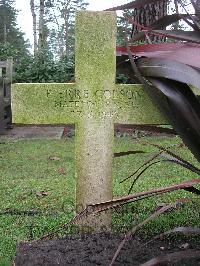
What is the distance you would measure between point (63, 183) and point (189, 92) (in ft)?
9.16

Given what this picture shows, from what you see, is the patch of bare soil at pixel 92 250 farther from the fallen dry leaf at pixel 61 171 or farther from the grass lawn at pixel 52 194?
the fallen dry leaf at pixel 61 171

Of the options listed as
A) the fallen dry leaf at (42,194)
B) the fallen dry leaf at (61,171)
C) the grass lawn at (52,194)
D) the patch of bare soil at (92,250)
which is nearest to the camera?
the patch of bare soil at (92,250)

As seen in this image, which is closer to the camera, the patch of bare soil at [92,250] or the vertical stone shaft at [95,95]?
the patch of bare soil at [92,250]

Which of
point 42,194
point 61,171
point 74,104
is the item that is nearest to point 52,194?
point 42,194

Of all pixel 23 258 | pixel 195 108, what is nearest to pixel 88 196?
pixel 23 258

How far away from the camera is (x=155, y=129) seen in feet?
5.83

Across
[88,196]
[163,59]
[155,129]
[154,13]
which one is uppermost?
[154,13]

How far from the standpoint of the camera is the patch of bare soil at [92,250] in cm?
176

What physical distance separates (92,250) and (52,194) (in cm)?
198

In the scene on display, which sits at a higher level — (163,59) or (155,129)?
(163,59)

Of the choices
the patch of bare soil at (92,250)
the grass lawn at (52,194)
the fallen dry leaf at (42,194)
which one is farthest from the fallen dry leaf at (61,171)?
the patch of bare soil at (92,250)

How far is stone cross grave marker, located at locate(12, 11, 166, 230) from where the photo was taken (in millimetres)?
1910

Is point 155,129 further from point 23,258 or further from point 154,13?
point 154,13

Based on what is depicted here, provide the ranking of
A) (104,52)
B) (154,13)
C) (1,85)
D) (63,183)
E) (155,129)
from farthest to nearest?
(1,85)
(154,13)
(63,183)
(104,52)
(155,129)
